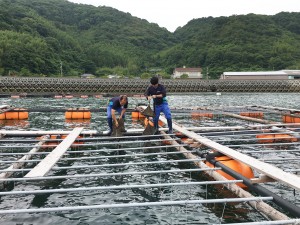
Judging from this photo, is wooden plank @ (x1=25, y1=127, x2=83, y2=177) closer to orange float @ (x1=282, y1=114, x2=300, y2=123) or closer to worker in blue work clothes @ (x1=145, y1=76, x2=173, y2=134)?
worker in blue work clothes @ (x1=145, y1=76, x2=173, y2=134)

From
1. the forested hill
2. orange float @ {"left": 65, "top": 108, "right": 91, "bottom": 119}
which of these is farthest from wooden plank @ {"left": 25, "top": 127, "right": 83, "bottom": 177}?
the forested hill

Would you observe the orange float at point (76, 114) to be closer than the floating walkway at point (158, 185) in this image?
No

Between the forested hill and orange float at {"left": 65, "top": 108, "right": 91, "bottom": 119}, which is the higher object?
the forested hill

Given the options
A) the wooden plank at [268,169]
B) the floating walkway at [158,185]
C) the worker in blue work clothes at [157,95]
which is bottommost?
the floating walkway at [158,185]

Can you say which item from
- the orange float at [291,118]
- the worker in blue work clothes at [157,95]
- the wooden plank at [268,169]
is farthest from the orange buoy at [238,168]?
the orange float at [291,118]

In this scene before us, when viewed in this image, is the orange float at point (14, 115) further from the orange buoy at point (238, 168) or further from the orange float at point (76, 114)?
the orange buoy at point (238, 168)

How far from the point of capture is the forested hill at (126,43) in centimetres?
9807

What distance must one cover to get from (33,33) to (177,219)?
123129mm

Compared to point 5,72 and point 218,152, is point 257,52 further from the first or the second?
point 218,152

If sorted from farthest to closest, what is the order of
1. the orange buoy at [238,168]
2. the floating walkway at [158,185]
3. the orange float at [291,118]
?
the orange float at [291,118] < the orange buoy at [238,168] < the floating walkway at [158,185]

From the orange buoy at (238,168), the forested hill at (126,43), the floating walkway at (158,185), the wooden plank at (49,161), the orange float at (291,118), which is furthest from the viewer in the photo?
the forested hill at (126,43)

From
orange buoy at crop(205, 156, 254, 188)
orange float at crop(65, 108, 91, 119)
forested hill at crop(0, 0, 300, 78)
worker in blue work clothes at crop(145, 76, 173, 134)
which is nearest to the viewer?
orange buoy at crop(205, 156, 254, 188)

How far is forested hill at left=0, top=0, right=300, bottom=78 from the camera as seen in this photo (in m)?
98.1

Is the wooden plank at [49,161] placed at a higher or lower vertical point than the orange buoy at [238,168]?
higher
